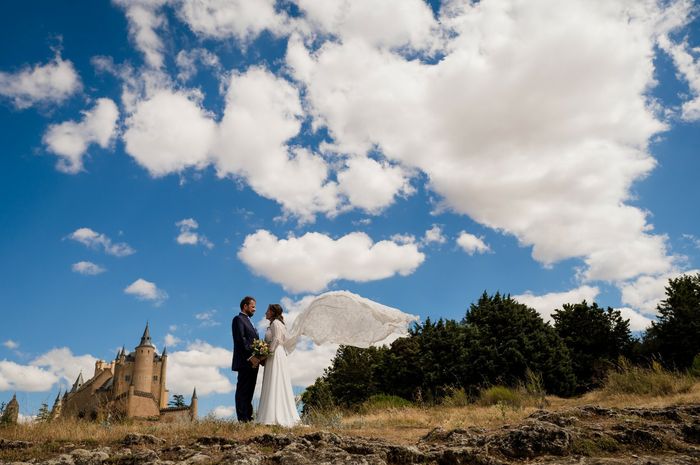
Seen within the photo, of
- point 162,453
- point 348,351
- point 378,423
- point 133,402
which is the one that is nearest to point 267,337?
point 378,423

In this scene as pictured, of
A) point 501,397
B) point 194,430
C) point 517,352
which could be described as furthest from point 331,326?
point 517,352

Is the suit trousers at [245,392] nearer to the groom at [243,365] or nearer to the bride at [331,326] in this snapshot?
the groom at [243,365]

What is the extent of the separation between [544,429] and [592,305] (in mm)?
35933

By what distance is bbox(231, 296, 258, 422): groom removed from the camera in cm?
1023

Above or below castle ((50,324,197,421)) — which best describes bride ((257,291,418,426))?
below

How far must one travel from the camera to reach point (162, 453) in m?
6.36

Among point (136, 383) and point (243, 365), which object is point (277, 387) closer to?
point (243, 365)

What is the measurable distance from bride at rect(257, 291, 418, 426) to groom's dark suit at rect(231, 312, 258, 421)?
1.09 feet

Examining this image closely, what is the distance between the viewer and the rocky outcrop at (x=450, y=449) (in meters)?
5.70

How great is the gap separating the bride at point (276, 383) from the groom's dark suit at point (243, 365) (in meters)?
0.28

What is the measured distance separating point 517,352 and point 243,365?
74.8 ft

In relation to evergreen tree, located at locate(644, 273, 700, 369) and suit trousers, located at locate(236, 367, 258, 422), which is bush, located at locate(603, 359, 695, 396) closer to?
suit trousers, located at locate(236, 367, 258, 422)

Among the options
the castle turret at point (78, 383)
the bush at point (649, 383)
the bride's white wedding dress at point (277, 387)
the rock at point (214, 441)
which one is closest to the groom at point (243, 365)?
the bride's white wedding dress at point (277, 387)

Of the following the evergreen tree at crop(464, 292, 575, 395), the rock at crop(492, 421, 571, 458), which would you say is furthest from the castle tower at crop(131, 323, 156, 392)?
the rock at crop(492, 421, 571, 458)
